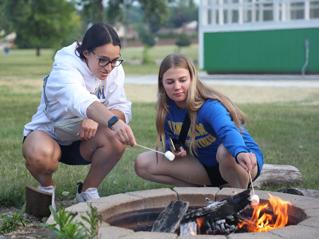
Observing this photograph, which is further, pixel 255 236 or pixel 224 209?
pixel 224 209

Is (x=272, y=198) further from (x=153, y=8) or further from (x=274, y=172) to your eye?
(x=153, y=8)

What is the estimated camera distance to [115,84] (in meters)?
4.46

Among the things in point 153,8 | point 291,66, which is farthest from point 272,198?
point 153,8

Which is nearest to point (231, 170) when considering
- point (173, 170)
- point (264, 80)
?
point (173, 170)

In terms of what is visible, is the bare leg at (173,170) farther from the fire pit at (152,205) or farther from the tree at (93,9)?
the tree at (93,9)

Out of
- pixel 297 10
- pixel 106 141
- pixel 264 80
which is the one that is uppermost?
pixel 297 10

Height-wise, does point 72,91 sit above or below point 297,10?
below

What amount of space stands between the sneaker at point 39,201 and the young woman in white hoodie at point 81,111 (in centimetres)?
16

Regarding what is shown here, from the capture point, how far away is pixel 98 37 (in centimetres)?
403

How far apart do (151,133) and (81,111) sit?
178 inches

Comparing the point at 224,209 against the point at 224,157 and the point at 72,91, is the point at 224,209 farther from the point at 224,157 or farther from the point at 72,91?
the point at 72,91

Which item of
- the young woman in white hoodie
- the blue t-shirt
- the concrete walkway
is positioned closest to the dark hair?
the young woman in white hoodie

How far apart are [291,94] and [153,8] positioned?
1823cm

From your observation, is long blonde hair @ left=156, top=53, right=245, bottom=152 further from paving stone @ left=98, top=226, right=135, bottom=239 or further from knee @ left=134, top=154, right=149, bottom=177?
paving stone @ left=98, top=226, right=135, bottom=239
